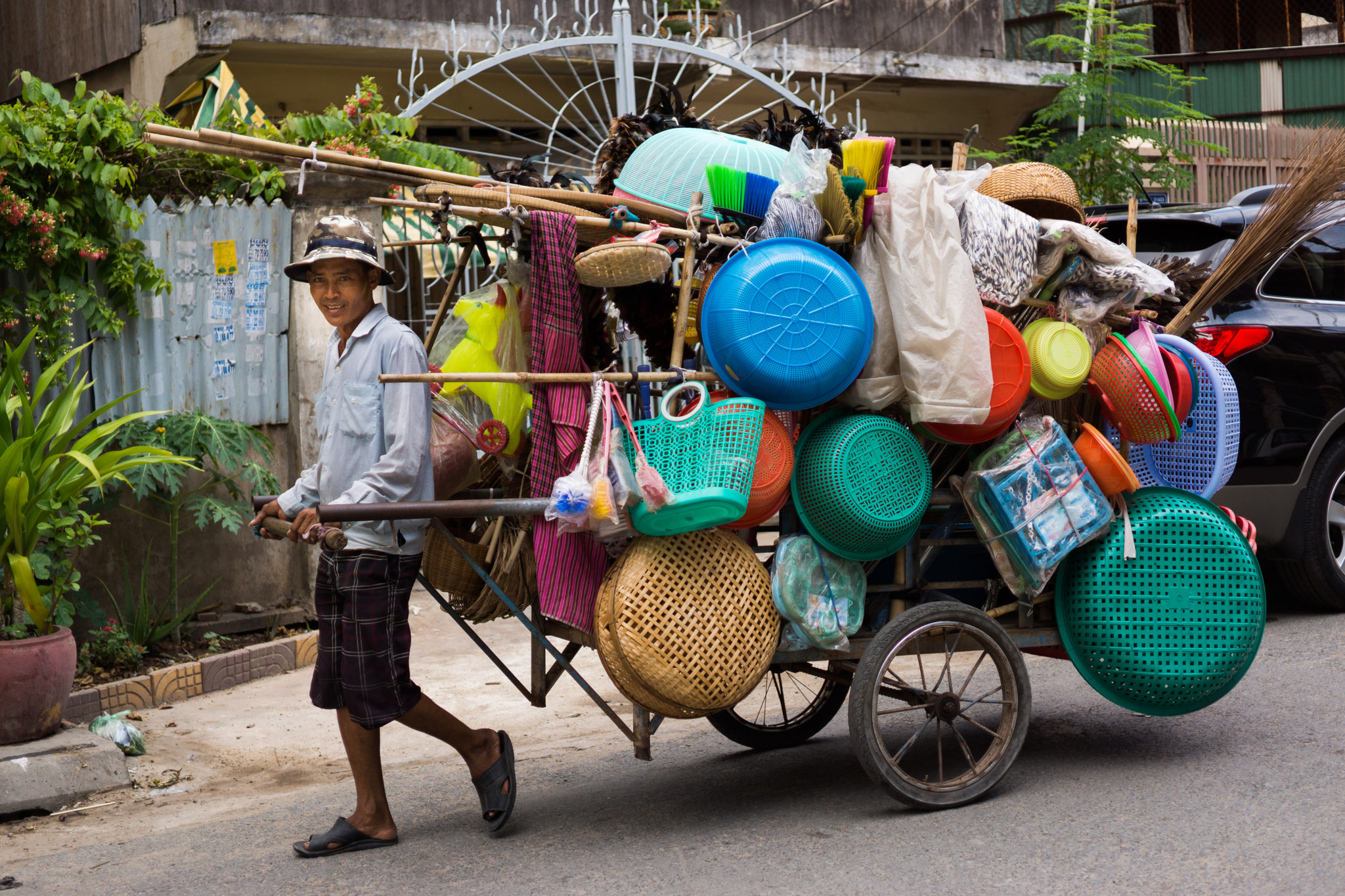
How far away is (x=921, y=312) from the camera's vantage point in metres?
3.68

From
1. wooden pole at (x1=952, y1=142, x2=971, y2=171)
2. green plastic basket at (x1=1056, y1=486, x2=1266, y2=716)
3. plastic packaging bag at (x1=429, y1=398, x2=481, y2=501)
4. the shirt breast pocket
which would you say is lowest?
green plastic basket at (x1=1056, y1=486, x2=1266, y2=716)

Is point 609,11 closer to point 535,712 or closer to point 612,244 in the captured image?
point 535,712

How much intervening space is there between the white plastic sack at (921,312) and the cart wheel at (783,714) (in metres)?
1.18

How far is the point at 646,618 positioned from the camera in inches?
135

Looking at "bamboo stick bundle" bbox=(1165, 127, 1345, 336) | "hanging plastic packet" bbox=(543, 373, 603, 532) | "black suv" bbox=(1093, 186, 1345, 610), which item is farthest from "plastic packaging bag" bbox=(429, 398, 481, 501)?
"black suv" bbox=(1093, 186, 1345, 610)

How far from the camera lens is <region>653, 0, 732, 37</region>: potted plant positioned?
1034cm

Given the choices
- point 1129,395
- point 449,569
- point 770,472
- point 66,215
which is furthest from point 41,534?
point 1129,395

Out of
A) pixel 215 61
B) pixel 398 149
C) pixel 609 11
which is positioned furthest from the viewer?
pixel 609 11

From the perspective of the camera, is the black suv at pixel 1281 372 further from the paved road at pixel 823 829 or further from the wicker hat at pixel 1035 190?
the wicker hat at pixel 1035 190

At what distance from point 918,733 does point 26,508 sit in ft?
11.1

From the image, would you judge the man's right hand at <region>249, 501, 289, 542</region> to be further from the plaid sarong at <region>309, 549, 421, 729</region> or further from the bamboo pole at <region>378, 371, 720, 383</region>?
the bamboo pole at <region>378, 371, 720, 383</region>

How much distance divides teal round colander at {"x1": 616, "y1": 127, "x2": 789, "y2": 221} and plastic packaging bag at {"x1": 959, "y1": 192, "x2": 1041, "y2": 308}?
628mm

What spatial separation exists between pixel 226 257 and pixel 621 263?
3618 millimetres

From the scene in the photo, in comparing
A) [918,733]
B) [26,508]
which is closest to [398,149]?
[26,508]
